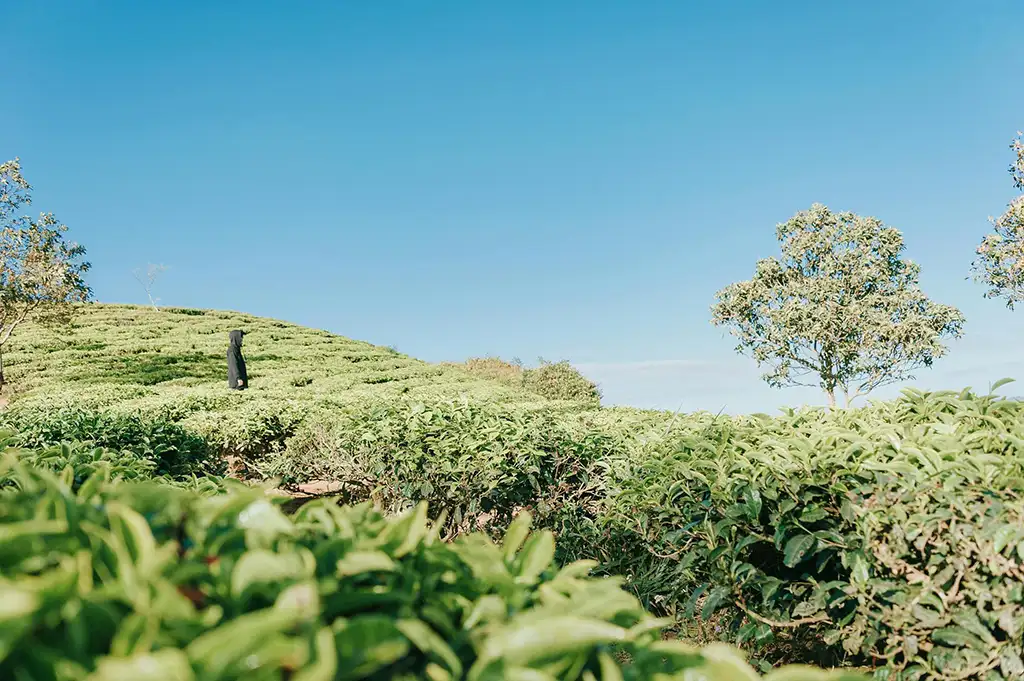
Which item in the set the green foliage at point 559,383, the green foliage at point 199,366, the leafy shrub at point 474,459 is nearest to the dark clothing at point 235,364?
the green foliage at point 199,366

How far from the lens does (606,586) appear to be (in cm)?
140

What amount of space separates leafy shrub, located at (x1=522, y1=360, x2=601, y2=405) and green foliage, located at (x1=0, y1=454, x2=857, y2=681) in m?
17.5

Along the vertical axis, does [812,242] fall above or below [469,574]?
above

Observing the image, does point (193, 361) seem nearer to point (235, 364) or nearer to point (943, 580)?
point (235, 364)

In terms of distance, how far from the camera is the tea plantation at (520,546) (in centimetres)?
102

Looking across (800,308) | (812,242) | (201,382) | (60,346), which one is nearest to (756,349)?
(800,308)

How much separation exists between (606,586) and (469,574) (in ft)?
0.89

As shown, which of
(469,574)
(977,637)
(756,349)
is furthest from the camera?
(756,349)

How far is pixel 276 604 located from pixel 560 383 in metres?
18.2

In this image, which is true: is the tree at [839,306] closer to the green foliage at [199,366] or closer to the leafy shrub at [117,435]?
the green foliage at [199,366]

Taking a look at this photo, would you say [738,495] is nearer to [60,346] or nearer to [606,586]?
[606,586]

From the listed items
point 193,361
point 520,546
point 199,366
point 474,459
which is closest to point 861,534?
point 520,546

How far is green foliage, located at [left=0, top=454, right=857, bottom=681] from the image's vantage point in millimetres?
946

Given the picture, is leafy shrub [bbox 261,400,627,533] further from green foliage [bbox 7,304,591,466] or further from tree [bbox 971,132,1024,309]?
tree [bbox 971,132,1024,309]
